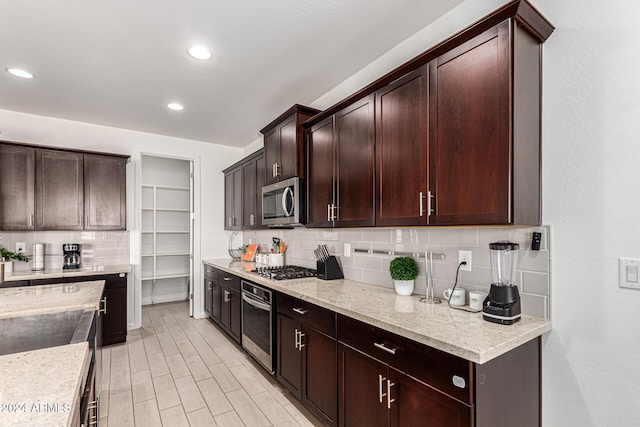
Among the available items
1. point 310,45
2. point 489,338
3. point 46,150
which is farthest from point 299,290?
point 46,150

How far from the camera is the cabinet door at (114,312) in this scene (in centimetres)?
366

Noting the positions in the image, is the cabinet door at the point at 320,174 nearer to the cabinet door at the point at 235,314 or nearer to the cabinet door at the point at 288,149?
the cabinet door at the point at 288,149

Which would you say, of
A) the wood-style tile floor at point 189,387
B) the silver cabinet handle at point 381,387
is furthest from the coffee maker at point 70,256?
the silver cabinet handle at point 381,387

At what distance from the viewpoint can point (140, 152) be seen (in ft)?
14.6

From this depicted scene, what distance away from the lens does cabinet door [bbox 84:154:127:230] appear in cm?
384

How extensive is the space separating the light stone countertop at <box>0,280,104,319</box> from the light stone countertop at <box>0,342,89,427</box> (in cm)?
61

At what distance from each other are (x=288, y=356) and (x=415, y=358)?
1.35m

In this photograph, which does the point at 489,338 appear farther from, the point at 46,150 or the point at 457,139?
the point at 46,150

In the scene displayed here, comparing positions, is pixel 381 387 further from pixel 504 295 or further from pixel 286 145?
pixel 286 145

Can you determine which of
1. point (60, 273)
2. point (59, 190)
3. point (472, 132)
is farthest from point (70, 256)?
point (472, 132)

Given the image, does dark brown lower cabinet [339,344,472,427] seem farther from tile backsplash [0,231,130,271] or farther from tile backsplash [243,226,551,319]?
tile backsplash [0,231,130,271]

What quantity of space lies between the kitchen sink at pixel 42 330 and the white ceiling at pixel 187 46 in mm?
1793

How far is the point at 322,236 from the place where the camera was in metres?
3.26

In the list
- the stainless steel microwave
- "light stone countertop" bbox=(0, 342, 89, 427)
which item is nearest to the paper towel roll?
the stainless steel microwave
